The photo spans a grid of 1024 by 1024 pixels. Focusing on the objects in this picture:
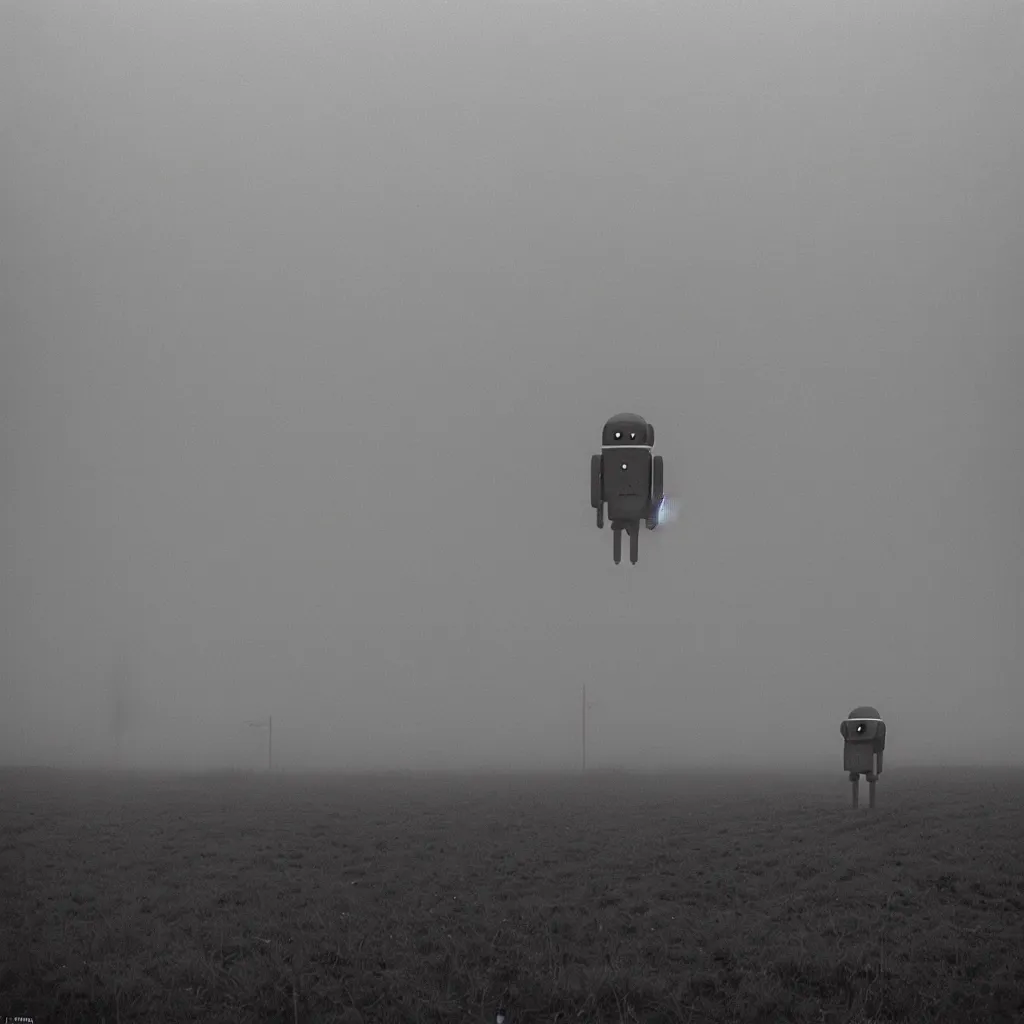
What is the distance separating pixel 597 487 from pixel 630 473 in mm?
598

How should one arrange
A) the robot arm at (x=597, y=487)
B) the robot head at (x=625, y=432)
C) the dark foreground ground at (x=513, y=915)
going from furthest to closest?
the robot arm at (x=597, y=487) → the robot head at (x=625, y=432) → the dark foreground ground at (x=513, y=915)

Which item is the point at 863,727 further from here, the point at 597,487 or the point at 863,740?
the point at 597,487

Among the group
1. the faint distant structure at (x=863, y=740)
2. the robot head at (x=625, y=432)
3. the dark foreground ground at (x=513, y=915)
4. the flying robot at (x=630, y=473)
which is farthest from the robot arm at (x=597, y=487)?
the faint distant structure at (x=863, y=740)

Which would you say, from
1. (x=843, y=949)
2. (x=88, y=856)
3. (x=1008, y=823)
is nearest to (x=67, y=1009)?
(x=88, y=856)

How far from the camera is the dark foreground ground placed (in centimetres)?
1385

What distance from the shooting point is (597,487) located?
14.3 m

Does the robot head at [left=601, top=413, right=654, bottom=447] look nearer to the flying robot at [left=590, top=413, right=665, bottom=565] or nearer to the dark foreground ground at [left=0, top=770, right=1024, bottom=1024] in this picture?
the flying robot at [left=590, top=413, right=665, bottom=565]

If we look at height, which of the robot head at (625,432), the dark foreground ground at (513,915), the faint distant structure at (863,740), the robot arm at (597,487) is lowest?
the dark foreground ground at (513,915)

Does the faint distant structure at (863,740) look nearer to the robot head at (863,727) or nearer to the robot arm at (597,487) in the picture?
the robot head at (863,727)

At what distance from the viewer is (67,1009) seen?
46.4 ft

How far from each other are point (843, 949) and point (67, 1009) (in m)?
11.4

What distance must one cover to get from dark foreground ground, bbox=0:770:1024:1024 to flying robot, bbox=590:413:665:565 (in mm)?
6219

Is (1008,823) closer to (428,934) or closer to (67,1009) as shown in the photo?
(428,934)

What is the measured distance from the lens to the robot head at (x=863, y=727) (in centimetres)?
2084
